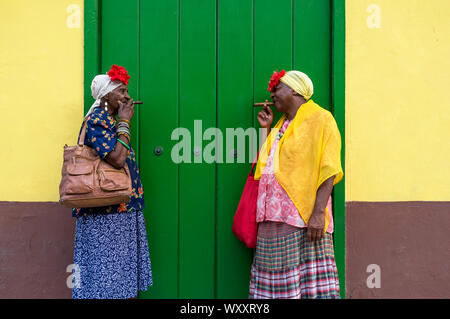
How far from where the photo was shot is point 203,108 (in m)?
2.49

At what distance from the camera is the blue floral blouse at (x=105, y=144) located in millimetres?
1977

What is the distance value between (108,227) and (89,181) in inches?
11.8

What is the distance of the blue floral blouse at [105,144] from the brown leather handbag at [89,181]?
0.18 ft

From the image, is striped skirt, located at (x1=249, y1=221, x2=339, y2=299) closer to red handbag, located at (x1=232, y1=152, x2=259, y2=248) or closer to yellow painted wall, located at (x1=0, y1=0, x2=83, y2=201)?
red handbag, located at (x1=232, y1=152, x2=259, y2=248)

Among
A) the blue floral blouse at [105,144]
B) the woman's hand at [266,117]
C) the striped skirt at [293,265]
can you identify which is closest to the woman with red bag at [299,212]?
the striped skirt at [293,265]

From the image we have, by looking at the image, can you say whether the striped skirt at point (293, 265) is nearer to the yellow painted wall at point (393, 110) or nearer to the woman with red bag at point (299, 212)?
the woman with red bag at point (299, 212)

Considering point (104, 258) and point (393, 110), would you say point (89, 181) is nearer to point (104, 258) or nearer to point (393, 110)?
point (104, 258)

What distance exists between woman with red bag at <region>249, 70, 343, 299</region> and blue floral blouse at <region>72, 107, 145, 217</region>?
0.73m

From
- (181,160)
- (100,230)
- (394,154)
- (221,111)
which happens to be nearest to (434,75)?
(394,154)

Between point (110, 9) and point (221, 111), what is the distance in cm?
A: 103

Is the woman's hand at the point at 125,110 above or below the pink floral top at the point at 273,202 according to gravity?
above

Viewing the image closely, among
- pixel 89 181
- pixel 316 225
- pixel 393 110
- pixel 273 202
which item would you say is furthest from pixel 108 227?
pixel 393 110

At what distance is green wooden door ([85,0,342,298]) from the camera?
2.48 m

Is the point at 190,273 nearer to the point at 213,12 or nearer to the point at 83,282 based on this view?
the point at 83,282
